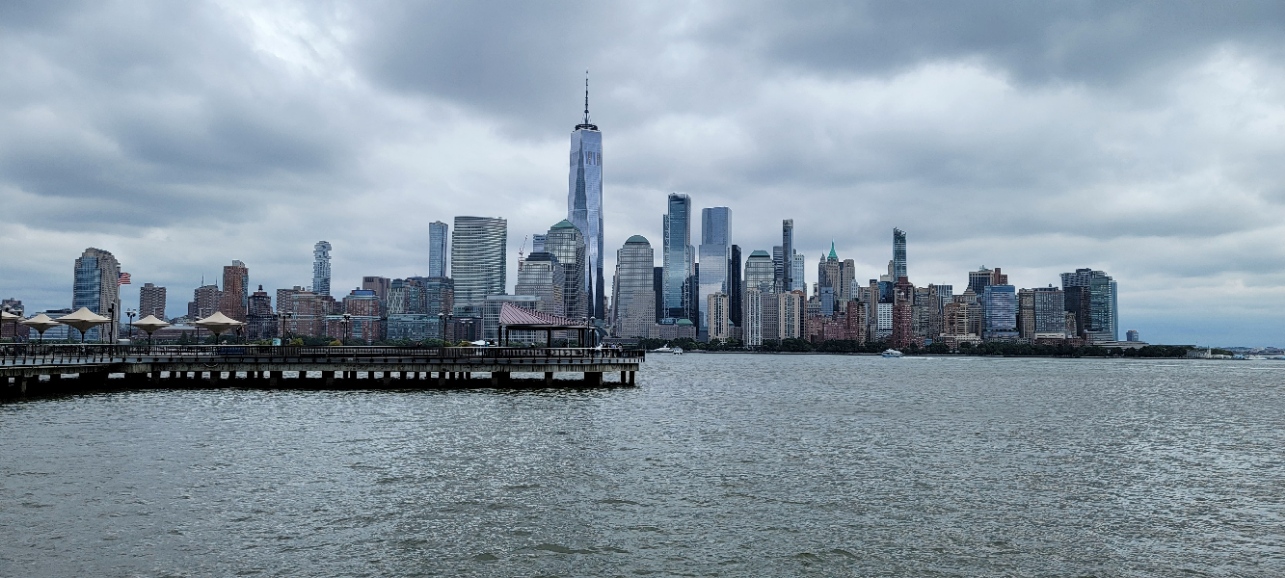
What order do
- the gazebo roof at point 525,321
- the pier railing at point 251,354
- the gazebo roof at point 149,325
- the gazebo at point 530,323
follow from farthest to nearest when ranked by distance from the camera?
the gazebo roof at point 149,325 < the gazebo roof at point 525,321 < the gazebo at point 530,323 < the pier railing at point 251,354

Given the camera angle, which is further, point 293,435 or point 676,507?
point 293,435

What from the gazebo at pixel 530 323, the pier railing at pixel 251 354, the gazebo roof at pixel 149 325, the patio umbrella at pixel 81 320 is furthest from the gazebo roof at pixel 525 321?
the patio umbrella at pixel 81 320

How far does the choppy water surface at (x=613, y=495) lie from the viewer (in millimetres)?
20328

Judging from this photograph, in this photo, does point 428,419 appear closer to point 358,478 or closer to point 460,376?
point 358,478

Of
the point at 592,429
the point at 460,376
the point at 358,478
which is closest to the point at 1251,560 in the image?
the point at 358,478

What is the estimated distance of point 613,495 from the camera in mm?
27500

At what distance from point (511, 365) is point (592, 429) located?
2666cm

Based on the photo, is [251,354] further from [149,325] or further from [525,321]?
[525,321]

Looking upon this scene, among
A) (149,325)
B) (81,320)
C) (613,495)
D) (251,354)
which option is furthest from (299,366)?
(613,495)

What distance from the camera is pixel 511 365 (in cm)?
6975

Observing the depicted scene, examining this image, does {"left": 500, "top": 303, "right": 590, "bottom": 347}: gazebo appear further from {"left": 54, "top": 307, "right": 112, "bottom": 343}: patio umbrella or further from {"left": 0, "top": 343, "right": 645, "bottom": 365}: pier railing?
{"left": 54, "top": 307, "right": 112, "bottom": 343}: patio umbrella

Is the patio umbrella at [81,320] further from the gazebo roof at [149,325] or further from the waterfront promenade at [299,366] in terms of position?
the gazebo roof at [149,325]

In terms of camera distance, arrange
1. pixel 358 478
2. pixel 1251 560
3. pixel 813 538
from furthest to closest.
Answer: pixel 358 478, pixel 813 538, pixel 1251 560

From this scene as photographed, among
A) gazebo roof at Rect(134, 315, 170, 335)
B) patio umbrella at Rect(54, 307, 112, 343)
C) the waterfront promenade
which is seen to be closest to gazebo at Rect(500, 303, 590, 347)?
the waterfront promenade
